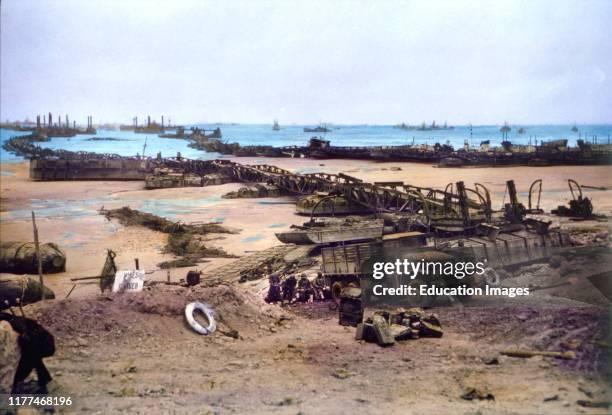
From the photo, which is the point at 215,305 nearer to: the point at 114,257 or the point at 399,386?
the point at 114,257

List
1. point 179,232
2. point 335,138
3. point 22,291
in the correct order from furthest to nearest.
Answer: point 335,138
point 179,232
point 22,291

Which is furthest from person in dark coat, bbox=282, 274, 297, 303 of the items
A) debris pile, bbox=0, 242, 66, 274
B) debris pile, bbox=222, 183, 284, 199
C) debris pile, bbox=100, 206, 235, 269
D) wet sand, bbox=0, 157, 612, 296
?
debris pile, bbox=0, 242, 66, 274

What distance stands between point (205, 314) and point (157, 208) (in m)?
2.51

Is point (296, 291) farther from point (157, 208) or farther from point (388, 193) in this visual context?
point (157, 208)

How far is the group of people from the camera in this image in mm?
7430

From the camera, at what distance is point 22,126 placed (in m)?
11.3

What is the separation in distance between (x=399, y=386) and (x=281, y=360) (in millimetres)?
1309

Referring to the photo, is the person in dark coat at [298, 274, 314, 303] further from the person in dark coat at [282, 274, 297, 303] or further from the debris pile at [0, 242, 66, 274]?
the debris pile at [0, 242, 66, 274]

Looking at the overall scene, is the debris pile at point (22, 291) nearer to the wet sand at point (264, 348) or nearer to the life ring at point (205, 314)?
the wet sand at point (264, 348)

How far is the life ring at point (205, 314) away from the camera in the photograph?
261 inches

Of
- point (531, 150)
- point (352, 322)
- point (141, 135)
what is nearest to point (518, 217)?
point (531, 150)

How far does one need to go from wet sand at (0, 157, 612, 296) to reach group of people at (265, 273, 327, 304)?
0.85 meters

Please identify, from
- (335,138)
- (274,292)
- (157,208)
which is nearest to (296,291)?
(274,292)

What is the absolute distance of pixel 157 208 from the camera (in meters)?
8.73
